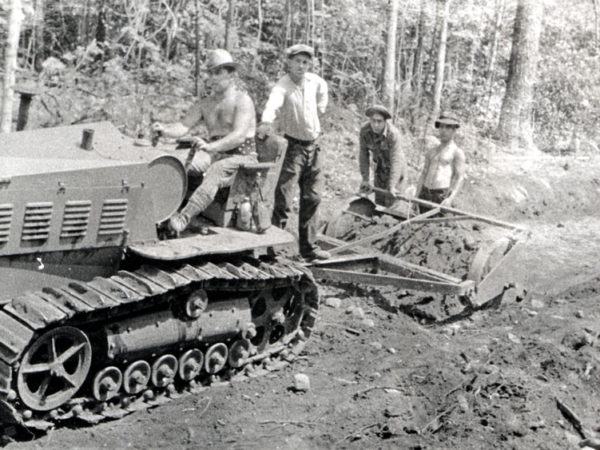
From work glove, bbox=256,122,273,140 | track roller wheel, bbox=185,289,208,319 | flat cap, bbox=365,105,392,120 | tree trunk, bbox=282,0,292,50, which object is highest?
tree trunk, bbox=282,0,292,50

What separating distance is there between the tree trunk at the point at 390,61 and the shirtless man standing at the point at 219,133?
8026 mm

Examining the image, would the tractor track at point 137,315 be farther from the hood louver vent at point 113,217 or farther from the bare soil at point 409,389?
the hood louver vent at point 113,217

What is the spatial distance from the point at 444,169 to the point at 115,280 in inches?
225

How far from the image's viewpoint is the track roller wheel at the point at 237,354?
7629 mm

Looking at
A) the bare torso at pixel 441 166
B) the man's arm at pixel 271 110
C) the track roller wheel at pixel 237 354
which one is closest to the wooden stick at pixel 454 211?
the bare torso at pixel 441 166

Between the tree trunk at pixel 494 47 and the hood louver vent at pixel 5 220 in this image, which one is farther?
the tree trunk at pixel 494 47

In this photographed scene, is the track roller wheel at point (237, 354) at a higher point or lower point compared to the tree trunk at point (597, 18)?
lower

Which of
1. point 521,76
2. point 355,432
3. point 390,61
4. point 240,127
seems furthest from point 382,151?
point 521,76

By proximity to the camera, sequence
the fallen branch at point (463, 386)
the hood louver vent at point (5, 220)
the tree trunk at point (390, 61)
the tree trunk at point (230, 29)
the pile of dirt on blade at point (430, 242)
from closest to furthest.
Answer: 1. the hood louver vent at point (5, 220)
2. the fallen branch at point (463, 386)
3. the pile of dirt on blade at point (430, 242)
4. the tree trunk at point (230, 29)
5. the tree trunk at point (390, 61)

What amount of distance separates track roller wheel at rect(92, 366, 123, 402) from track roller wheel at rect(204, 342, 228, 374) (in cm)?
90

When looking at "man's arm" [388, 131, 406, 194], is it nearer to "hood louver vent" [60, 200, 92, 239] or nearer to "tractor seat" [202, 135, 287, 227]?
"tractor seat" [202, 135, 287, 227]

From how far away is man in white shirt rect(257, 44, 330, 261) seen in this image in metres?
9.65

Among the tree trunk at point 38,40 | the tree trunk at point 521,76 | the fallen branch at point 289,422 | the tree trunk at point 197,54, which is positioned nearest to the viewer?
the fallen branch at point 289,422

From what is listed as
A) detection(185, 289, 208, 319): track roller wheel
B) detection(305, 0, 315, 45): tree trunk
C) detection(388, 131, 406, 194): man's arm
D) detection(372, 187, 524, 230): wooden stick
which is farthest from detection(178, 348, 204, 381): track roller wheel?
detection(305, 0, 315, 45): tree trunk
